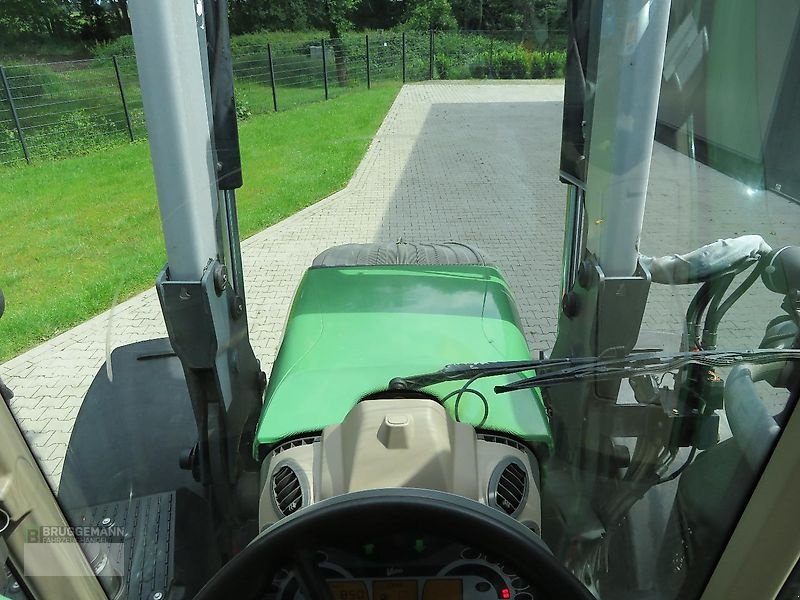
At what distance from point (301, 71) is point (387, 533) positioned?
1.08 metres

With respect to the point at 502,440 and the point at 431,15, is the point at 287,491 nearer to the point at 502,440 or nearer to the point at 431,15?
the point at 502,440

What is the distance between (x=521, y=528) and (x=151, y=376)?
1.54m

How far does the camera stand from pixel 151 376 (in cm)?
216

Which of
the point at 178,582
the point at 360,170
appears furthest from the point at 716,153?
the point at 178,582

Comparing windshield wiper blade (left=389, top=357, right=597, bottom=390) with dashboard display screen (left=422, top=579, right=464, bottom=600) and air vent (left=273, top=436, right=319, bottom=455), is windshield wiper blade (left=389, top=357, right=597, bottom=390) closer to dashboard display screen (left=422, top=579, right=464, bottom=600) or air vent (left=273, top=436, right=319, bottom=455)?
air vent (left=273, top=436, right=319, bottom=455)

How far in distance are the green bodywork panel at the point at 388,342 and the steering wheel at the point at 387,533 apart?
450mm

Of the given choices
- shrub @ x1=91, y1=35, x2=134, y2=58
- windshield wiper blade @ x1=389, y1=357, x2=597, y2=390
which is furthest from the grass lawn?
windshield wiper blade @ x1=389, y1=357, x2=597, y2=390

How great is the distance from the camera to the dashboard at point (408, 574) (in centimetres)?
112

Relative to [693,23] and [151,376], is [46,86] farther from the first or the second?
[693,23]

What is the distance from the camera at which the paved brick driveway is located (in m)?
1.43

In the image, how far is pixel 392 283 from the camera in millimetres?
2068

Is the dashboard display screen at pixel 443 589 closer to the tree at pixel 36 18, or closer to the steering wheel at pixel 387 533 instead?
the steering wheel at pixel 387 533

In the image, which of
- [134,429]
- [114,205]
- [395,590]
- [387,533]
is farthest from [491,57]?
[134,429]

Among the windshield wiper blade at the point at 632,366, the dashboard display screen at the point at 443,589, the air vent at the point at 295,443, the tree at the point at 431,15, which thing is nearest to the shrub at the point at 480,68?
the tree at the point at 431,15
